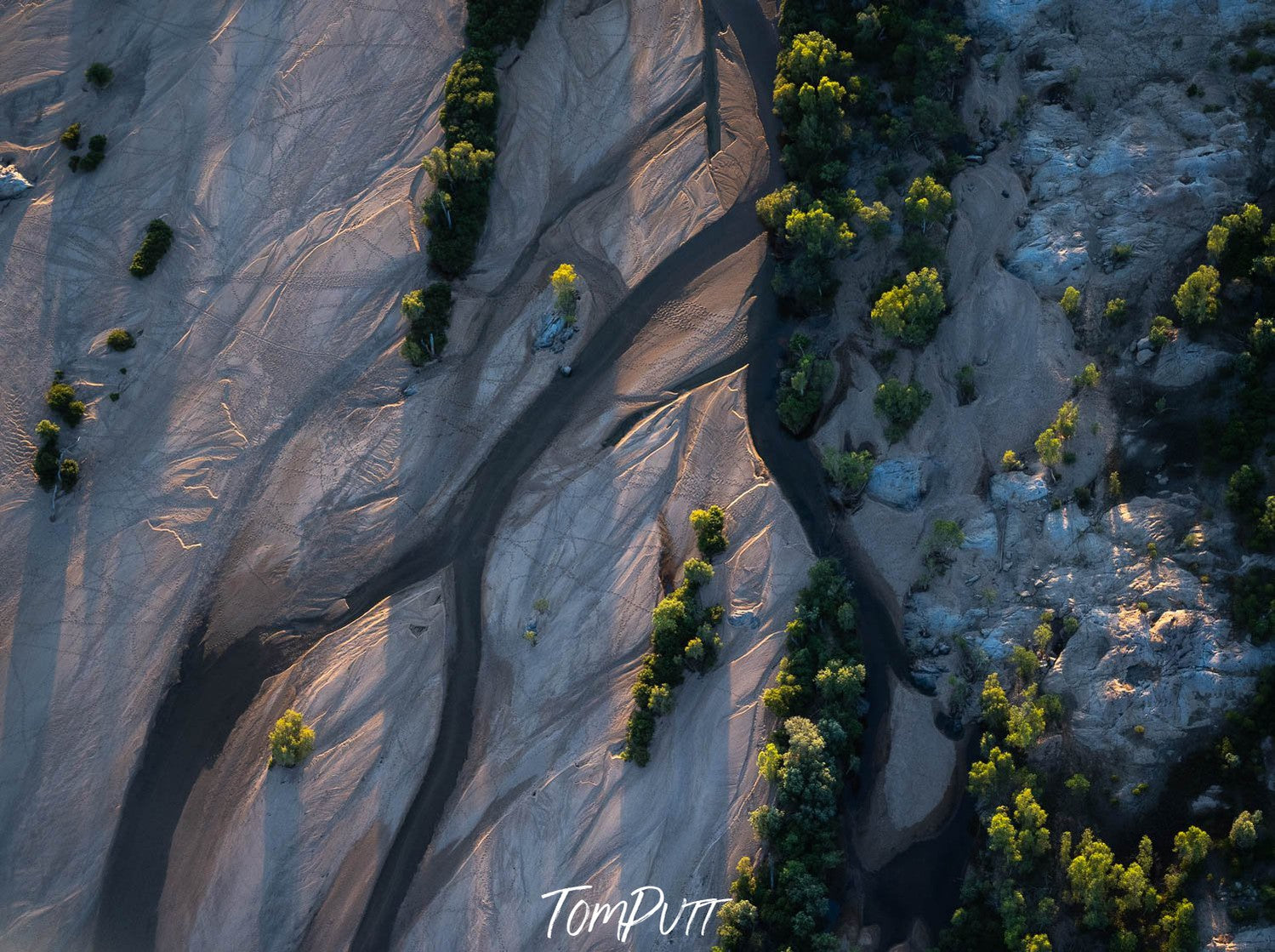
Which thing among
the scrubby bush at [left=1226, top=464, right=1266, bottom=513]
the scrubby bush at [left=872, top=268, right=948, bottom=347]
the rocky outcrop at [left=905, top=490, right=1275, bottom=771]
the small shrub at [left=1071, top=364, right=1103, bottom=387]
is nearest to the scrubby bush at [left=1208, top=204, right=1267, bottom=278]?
the small shrub at [left=1071, top=364, right=1103, bottom=387]

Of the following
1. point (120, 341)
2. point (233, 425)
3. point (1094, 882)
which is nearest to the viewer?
point (1094, 882)

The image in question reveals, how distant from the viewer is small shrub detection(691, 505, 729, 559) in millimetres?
62125

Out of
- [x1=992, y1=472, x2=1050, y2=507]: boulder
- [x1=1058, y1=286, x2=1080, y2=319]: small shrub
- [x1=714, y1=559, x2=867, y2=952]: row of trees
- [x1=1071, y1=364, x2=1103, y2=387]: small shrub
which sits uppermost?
[x1=1058, y1=286, x2=1080, y2=319]: small shrub

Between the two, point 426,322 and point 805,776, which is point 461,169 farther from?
point 805,776

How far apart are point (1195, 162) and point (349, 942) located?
58403 mm

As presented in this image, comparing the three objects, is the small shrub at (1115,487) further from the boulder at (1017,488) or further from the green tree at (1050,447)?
the boulder at (1017,488)

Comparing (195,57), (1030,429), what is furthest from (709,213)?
(195,57)

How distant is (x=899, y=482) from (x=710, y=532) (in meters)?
10.2

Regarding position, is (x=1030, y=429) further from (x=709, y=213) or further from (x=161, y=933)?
(x=161, y=933)

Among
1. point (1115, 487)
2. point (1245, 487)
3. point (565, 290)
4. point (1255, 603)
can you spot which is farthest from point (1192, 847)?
point (565, 290)

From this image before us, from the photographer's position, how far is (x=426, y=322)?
66.8 meters

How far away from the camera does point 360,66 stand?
237ft

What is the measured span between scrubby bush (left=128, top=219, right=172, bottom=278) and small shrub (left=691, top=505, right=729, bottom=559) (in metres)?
33.3

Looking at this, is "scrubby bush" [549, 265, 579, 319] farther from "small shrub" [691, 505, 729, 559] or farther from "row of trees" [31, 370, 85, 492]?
"row of trees" [31, 370, 85, 492]
